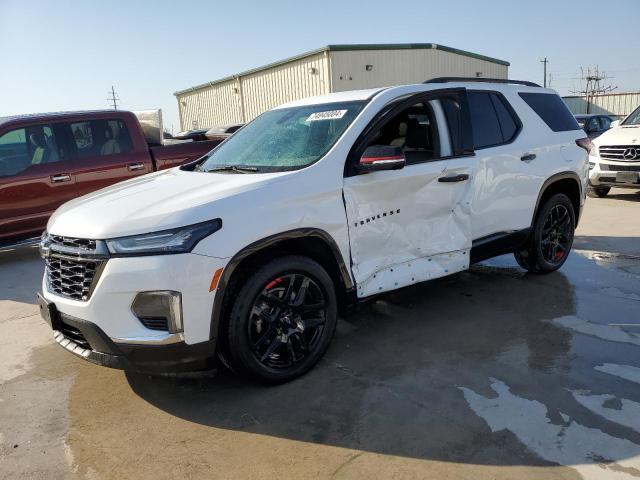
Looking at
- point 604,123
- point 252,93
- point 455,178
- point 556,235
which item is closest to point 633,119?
point 604,123

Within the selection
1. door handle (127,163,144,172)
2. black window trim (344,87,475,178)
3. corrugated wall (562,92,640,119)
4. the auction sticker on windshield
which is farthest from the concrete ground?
corrugated wall (562,92,640,119)

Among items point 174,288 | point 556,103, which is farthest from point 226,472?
point 556,103

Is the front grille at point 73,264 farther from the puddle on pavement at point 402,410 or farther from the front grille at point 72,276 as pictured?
the puddle on pavement at point 402,410

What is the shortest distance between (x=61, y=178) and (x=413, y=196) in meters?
5.18

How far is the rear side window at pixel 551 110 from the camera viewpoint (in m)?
5.07

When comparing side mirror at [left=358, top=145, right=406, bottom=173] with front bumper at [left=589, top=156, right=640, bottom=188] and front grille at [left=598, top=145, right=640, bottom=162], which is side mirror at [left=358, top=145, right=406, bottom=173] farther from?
front grille at [left=598, top=145, right=640, bottom=162]

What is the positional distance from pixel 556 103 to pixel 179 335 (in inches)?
177

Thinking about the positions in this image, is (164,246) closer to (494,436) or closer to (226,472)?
(226,472)

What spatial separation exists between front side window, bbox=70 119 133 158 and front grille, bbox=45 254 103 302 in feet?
14.6

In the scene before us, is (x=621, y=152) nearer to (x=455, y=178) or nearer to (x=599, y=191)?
(x=599, y=191)

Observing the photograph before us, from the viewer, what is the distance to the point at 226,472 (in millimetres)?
2566

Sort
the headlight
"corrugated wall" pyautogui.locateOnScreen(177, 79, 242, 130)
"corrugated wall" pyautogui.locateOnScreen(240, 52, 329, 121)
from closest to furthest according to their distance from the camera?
the headlight → "corrugated wall" pyautogui.locateOnScreen(240, 52, 329, 121) → "corrugated wall" pyautogui.locateOnScreen(177, 79, 242, 130)

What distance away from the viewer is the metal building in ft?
68.4

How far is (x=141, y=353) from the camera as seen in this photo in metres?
2.85
